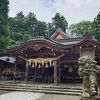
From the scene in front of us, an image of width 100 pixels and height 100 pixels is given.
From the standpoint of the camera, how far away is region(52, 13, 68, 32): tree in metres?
63.3

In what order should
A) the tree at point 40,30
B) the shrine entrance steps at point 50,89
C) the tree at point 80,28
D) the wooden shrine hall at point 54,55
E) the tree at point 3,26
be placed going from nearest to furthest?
the shrine entrance steps at point 50,89 → the wooden shrine hall at point 54,55 → the tree at point 3,26 → the tree at point 80,28 → the tree at point 40,30

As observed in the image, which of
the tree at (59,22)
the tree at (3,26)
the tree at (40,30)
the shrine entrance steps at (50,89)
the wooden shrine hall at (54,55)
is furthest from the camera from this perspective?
the tree at (59,22)

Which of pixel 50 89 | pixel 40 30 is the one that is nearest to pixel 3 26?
pixel 50 89

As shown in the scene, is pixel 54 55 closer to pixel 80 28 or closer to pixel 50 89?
pixel 50 89

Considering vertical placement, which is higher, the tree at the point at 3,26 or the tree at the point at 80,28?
the tree at the point at 80,28

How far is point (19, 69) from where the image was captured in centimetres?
2612

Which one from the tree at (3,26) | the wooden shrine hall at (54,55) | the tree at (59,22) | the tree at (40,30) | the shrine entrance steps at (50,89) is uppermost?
the tree at (59,22)

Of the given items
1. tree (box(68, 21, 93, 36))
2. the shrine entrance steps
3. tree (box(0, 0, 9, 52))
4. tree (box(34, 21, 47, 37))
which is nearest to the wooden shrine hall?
the shrine entrance steps

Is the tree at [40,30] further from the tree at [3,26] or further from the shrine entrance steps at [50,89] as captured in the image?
the shrine entrance steps at [50,89]

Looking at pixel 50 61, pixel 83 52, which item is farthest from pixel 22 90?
pixel 83 52

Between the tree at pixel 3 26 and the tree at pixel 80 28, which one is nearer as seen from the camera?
the tree at pixel 3 26

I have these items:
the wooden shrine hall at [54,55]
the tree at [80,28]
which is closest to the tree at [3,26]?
the wooden shrine hall at [54,55]

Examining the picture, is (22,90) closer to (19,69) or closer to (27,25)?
(19,69)

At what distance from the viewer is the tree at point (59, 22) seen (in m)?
63.3
